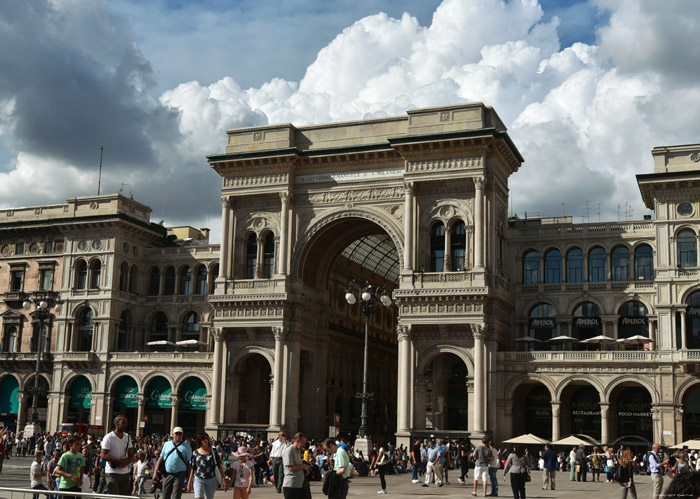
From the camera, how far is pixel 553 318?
62094mm

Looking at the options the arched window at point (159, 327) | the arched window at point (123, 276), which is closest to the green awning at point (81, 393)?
the arched window at point (159, 327)

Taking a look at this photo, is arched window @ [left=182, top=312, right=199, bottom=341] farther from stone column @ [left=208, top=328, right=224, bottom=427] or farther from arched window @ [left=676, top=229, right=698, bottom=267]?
arched window @ [left=676, top=229, right=698, bottom=267]

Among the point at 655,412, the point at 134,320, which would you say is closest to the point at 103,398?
the point at 134,320

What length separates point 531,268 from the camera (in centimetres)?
6353

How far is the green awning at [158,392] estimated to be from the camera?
232 feet

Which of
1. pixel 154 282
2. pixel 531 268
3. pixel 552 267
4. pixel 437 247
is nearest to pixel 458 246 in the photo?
pixel 437 247

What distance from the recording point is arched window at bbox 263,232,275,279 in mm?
64688

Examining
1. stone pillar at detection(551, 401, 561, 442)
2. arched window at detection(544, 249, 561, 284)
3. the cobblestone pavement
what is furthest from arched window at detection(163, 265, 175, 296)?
stone pillar at detection(551, 401, 561, 442)

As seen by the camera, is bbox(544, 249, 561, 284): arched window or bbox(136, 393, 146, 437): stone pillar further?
A: bbox(136, 393, 146, 437): stone pillar

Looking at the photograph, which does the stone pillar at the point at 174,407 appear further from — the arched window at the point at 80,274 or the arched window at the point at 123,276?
the arched window at the point at 80,274

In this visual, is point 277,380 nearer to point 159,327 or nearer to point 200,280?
point 200,280

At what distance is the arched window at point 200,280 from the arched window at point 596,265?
3232 cm

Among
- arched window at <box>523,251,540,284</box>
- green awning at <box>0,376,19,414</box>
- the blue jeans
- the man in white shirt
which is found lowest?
the blue jeans

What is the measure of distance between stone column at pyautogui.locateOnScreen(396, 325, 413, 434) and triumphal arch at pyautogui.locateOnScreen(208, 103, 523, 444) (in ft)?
0.31
